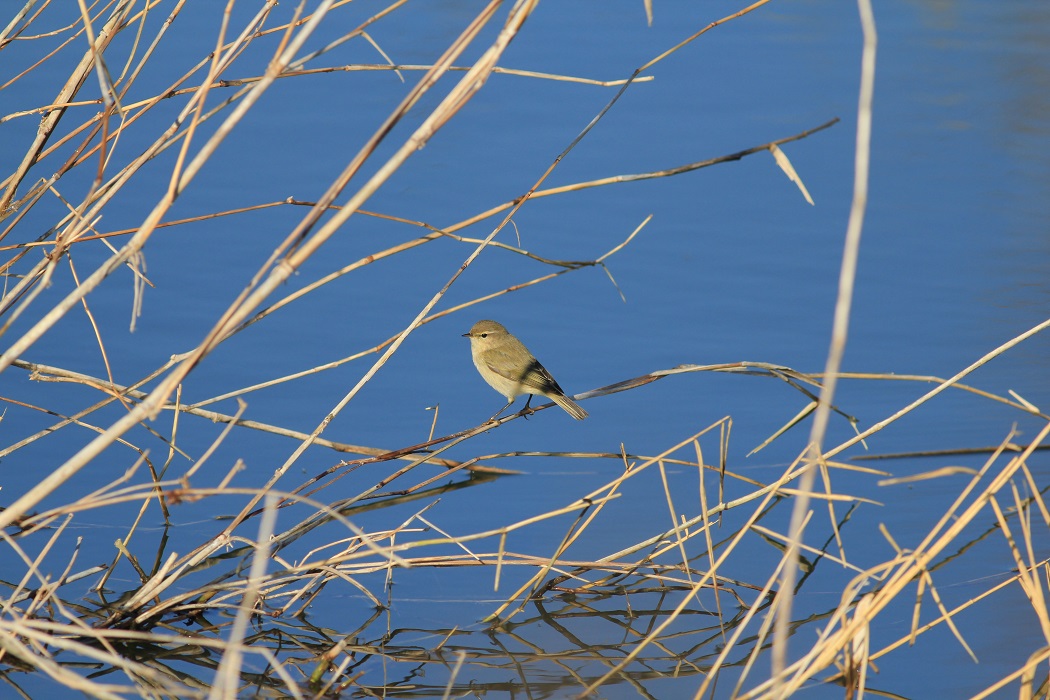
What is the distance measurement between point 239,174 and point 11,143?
158 centimetres

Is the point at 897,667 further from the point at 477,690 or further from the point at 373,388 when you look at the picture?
the point at 373,388

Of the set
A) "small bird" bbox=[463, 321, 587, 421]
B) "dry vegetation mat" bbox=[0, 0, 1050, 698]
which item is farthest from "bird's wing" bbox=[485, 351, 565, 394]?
"dry vegetation mat" bbox=[0, 0, 1050, 698]

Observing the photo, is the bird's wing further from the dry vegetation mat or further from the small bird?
the dry vegetation mat

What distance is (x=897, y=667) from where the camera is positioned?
13.1 ft

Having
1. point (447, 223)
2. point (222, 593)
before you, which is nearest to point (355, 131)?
point (447, 223)

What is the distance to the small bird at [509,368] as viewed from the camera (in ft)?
18.7

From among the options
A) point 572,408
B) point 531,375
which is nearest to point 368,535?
point 572,408

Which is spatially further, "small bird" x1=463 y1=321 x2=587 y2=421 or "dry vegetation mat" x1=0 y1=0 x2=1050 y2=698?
"small bird" x1=463 y1=321 x2=587 y2=421

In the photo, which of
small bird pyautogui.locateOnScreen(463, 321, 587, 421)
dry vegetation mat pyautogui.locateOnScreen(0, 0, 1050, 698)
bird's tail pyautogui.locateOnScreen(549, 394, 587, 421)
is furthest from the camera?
small bird pyautogui.locateOnScreen(463, 321, 587, 421)

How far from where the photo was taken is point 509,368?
584 cm

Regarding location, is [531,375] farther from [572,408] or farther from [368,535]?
[368,535]

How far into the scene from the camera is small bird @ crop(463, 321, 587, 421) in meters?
5.71

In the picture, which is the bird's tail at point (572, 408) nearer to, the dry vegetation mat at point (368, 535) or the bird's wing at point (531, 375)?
the bird's wing at point (531, 375)

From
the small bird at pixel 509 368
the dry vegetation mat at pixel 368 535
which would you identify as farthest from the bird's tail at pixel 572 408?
the dry vegetation mat at pixel 368 535
